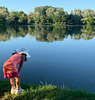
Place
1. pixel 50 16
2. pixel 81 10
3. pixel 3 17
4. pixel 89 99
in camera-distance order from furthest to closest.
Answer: pixel 81 10, pixel 50 16, pixel 3 17, pixel 89 99

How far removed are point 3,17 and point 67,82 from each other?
237 ft

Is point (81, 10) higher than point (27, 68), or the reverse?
point (81, 10)

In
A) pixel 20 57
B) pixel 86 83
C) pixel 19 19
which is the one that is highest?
pixel 19 19

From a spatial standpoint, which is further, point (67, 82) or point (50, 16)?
point (50, 16)

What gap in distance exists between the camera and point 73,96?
3975 mm

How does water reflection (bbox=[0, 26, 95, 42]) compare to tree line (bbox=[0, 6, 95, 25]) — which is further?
tree line (bbox=[0, 6, 95, 25])

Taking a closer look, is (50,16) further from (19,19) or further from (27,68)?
(27,68)

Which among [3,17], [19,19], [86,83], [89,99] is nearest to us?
[89,99]

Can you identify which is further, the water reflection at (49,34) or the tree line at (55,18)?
the tree line at (55,18)

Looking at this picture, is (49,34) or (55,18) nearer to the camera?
(49,34)

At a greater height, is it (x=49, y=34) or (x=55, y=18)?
(x=55, y=18)

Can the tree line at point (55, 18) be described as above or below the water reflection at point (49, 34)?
above

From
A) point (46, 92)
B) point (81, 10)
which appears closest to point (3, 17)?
point (81, 10)

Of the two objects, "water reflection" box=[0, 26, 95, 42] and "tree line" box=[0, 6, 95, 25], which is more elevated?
"tree line" box=[0, 6, 95, 25]
